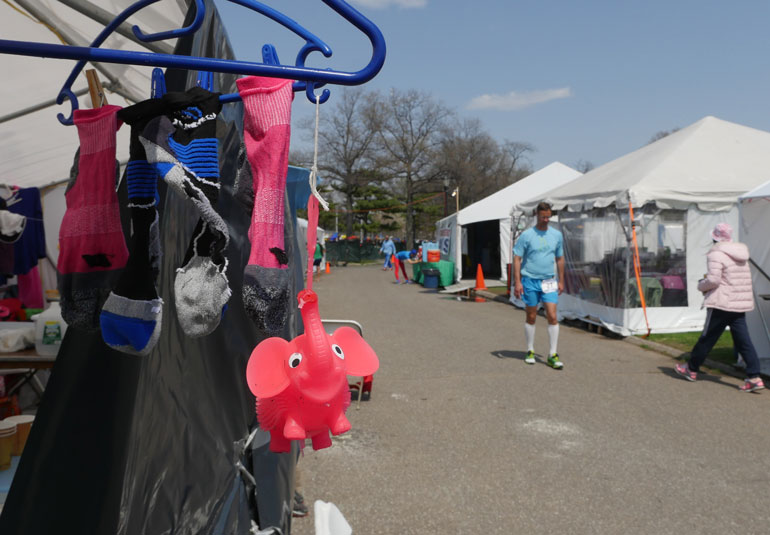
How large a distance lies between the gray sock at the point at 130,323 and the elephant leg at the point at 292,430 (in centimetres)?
35

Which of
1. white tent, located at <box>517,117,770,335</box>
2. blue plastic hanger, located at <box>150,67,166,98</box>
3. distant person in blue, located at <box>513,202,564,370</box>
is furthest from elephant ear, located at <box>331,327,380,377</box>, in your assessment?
white tent, located at <box>517,117,770,335</box>

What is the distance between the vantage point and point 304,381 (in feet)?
3.93

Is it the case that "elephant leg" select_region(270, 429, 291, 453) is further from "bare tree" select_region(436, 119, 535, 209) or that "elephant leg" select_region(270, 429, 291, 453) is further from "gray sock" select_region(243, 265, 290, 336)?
"bare tree" select_region(436, 119, 535, 209)

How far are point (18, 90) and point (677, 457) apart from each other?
16.2ft

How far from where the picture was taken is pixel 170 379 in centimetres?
162

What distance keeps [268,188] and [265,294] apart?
0.81ft

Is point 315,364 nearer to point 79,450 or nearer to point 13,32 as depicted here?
point 79,450

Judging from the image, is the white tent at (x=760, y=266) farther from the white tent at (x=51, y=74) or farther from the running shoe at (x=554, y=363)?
the white tent at (x=51, y=74)

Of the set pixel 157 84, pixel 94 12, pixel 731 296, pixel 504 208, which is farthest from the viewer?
pixel 504 208

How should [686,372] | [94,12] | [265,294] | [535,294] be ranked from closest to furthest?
1. [265,294]
2. [94,12]
3. [686,372]
4. [535,294]

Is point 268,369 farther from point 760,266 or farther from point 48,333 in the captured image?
point 760,266

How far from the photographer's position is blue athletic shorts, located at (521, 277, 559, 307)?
22.4ft

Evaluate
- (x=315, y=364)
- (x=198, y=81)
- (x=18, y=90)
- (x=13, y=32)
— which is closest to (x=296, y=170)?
(x=198, y=81)

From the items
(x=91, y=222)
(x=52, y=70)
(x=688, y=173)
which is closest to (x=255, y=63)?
(x=91, y=222)
